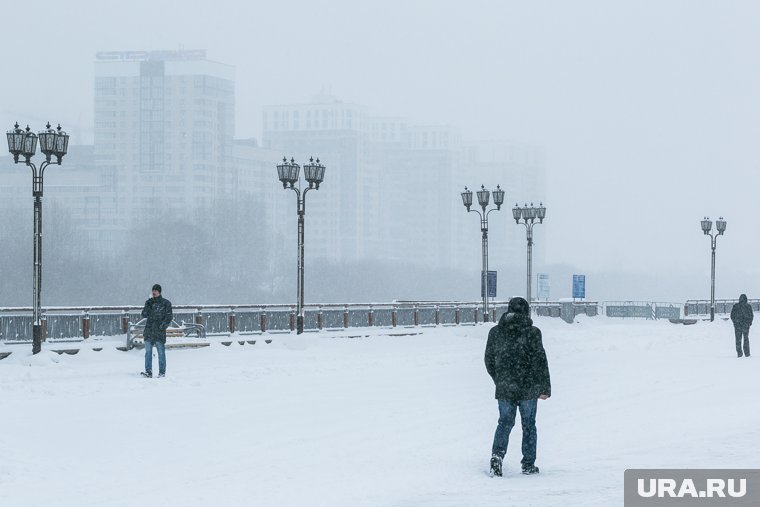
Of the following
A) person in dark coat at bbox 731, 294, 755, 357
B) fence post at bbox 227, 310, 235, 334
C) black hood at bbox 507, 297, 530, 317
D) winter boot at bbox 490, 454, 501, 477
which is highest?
black hood at bbox 507, 297, 530, 317

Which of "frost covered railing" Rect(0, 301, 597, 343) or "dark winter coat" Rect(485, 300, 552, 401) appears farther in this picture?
"frost covered railing" Rect(0, 301, 597, 343)

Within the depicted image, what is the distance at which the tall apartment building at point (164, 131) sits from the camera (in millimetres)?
159125

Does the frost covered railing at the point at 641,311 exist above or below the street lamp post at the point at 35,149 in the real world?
below

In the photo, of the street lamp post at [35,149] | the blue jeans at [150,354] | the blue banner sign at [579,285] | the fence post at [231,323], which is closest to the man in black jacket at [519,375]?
the blue jeans at [150,354]

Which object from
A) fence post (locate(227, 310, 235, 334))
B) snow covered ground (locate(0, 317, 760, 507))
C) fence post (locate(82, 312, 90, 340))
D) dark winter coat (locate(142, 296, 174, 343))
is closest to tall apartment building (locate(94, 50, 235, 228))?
fence post (locate(227, 310, 235, 334))

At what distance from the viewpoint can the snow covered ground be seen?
31.6 feet

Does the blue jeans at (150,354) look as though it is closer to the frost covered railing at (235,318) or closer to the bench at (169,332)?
the bench at (169,332)

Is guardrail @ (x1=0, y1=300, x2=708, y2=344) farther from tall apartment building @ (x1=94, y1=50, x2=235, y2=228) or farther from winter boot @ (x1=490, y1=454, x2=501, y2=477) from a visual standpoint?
tall apartment building @ (x1=94, y1=50, x2=235, y2=228)

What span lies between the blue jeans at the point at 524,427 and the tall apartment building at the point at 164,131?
474 feet

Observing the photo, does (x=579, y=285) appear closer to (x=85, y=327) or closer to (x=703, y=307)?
(x=703, y=307)

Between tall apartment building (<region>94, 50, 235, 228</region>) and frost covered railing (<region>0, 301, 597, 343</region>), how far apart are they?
115 m

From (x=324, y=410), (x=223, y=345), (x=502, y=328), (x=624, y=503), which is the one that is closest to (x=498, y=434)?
(x=502, y=328)

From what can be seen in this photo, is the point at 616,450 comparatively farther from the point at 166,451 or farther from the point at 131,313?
the point at 131,313

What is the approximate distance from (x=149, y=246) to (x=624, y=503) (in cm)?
9546
